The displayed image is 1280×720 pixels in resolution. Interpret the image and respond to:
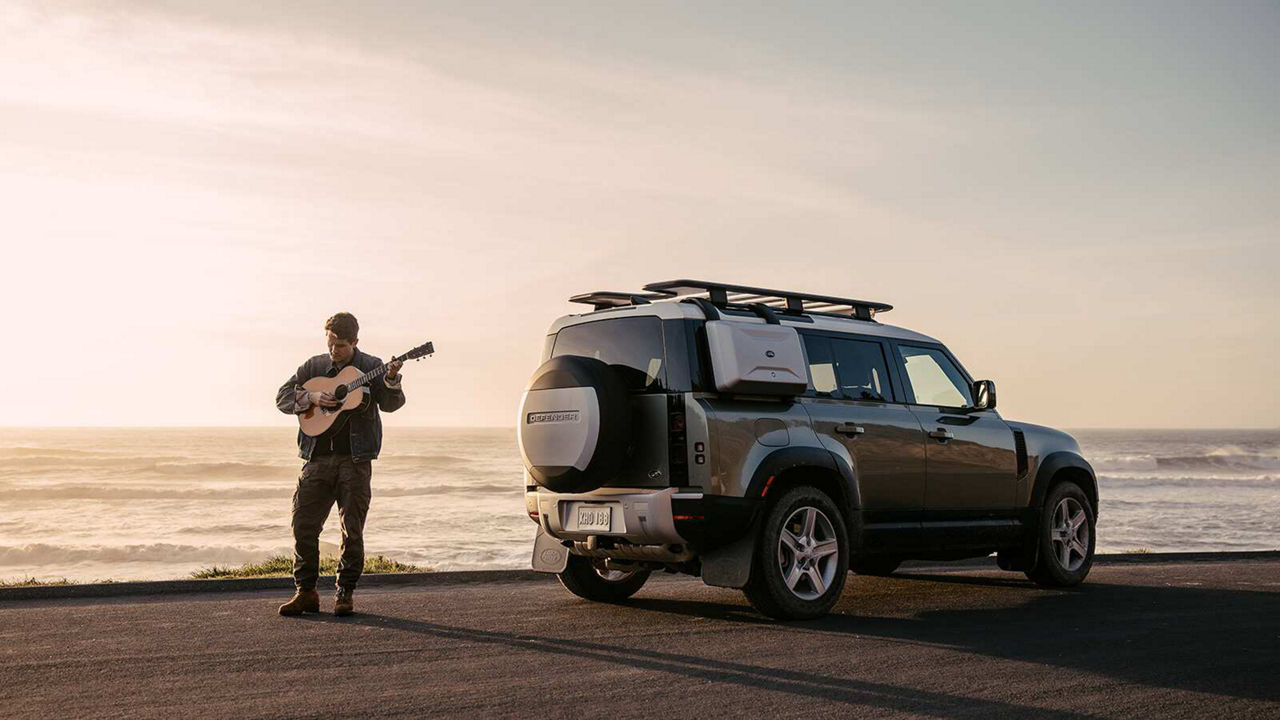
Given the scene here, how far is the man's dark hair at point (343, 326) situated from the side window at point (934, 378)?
4260 millimetres

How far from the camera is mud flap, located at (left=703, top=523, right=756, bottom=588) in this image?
24.8ft

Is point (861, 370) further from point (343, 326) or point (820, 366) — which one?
point (343, 326)

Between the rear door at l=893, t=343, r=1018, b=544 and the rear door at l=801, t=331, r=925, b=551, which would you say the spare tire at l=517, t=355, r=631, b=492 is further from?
the rear door at l=893, t=343, r=1018, b=544

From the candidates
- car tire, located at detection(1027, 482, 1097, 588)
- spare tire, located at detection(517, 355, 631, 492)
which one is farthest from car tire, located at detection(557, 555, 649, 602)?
car tire, located at detection(1027, 482, 1097, 588)

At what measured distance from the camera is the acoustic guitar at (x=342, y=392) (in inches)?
316

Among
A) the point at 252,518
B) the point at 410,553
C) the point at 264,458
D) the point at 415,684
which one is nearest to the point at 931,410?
the point at 415,684

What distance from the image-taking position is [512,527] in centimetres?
3070

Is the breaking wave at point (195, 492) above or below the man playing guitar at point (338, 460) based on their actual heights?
below

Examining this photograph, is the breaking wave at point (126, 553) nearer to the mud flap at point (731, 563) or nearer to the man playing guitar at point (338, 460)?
the man playing guitar at point (338, 460)

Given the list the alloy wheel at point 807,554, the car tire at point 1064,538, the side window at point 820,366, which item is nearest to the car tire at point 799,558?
the alloy wheel at point 807,554

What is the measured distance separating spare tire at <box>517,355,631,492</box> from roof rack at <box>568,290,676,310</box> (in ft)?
2.20

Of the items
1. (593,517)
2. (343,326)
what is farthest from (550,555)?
(343,326)

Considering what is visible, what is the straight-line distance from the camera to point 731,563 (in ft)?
24.9

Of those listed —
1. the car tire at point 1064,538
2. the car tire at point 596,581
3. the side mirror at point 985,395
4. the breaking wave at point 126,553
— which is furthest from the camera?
the breaking wave at point 126,553
